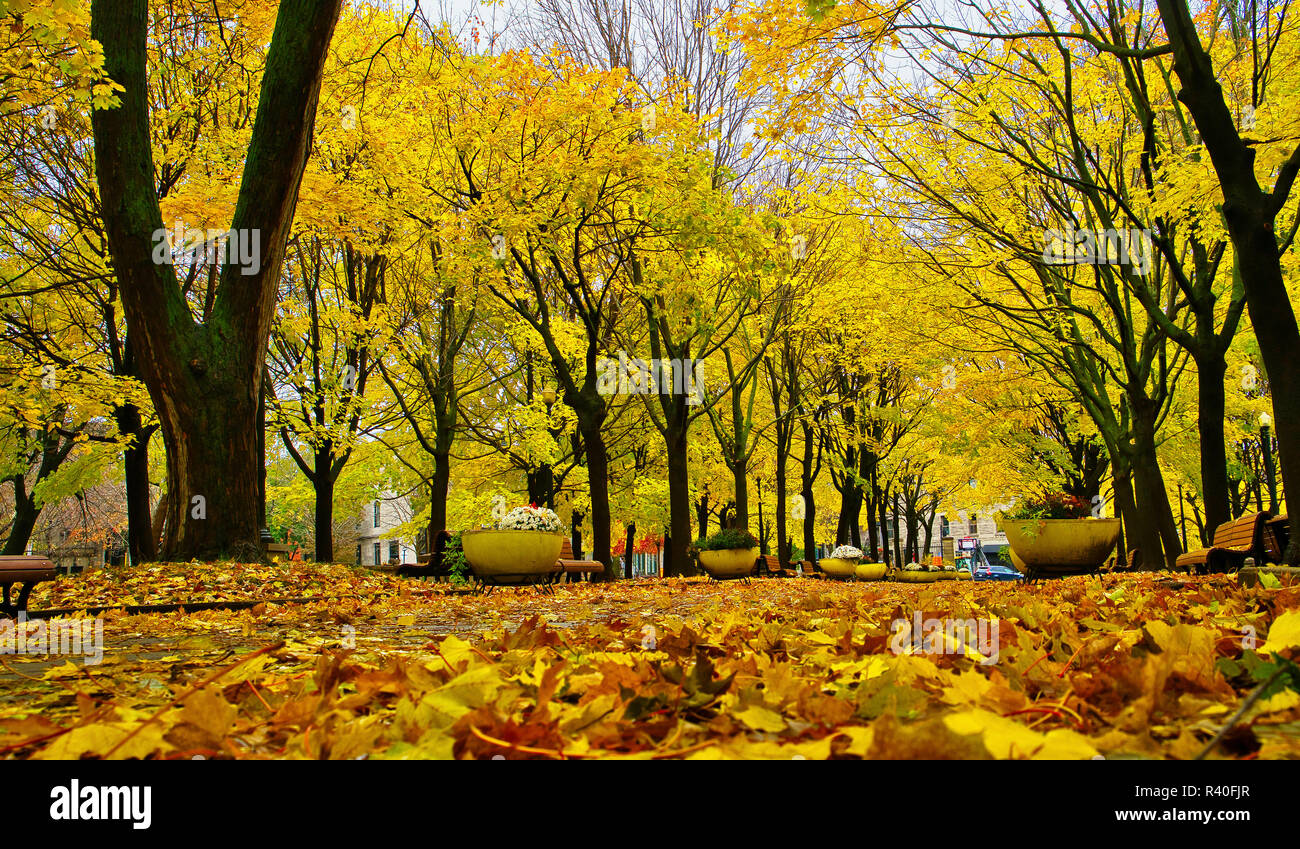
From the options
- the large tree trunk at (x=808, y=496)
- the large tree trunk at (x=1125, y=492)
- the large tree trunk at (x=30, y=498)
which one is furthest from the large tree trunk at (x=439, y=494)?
the large tree trunk at (x=1125, y=492)

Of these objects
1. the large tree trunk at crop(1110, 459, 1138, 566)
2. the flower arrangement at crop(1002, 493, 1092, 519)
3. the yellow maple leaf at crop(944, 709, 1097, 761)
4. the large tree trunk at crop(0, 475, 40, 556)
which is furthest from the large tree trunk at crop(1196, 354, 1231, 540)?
the large tree trunk at crop(0, 475, 40, 556)

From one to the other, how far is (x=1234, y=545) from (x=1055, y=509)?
9.08ft

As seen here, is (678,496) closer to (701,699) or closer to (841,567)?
(841,567)

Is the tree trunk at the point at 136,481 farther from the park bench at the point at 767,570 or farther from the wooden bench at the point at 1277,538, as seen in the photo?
the wooden bench at the point at 1277,538

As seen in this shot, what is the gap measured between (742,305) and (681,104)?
214 inches

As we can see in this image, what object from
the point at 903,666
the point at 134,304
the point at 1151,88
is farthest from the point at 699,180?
the point at 903,666

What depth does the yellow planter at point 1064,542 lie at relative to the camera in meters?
10.8

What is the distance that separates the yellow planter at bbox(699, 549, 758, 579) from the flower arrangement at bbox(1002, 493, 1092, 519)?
5521mm

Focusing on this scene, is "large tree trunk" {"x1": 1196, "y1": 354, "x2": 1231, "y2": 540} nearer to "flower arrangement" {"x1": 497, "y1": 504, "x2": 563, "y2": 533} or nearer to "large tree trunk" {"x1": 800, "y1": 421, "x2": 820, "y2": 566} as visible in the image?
"flower arrangement" {"x1": 497, "y1": 504, "x2": 563, "y2": 533}

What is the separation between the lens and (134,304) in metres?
8.97

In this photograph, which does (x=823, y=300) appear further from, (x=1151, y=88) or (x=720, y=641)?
(x=720, y=641)

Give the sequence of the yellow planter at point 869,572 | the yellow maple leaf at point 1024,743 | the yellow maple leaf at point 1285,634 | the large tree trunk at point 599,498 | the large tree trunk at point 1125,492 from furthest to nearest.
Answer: the yellow planter at point 869,572 → the large tree trunk at point 599,498 → the large tree trunk at point 1125,492 → the yellow maple leaf at point 1285,634 → the yellow maple leaf at point 1024,743

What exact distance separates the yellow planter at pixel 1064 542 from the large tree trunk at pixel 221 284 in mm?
9998

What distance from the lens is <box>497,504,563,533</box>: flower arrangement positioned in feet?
33.3
